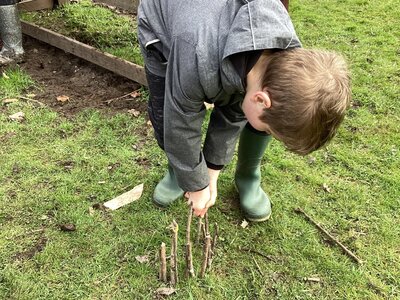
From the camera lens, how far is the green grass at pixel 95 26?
Result: 4.40m

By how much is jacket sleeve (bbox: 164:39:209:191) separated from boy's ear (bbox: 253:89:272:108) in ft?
0.72

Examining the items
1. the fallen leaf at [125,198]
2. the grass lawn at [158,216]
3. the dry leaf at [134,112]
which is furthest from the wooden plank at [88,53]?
the fallen leaf at [125,198]

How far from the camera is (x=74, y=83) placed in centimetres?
405

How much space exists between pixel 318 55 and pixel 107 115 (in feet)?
7.64

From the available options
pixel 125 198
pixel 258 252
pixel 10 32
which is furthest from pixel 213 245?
pixel 10 32

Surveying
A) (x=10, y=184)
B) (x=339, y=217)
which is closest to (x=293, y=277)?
(x=339, y=217)

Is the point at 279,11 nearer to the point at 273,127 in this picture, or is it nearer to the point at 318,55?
the point at 318,55

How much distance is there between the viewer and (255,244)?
2.59m

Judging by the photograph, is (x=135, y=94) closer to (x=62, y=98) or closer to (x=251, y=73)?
(x=62, y=98)

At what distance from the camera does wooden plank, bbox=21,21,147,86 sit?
383 cm

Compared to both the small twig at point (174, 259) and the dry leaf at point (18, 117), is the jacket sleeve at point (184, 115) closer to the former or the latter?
the small twig at point (174, 259)

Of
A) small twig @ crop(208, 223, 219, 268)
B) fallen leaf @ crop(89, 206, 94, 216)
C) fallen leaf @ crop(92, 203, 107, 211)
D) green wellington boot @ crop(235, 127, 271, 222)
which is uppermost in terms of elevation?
green wellington boot @ crop(235, 127, 271, 222)

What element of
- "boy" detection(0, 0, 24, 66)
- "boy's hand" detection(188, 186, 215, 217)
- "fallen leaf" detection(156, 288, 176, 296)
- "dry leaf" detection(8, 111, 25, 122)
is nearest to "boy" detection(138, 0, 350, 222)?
"boy's hand" detection(188, 186, 215, 217)

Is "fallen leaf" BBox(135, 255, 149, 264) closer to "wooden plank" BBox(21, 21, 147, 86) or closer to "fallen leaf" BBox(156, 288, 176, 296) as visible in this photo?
"fallen leaf" BBox(156, 288, 176, 296)
